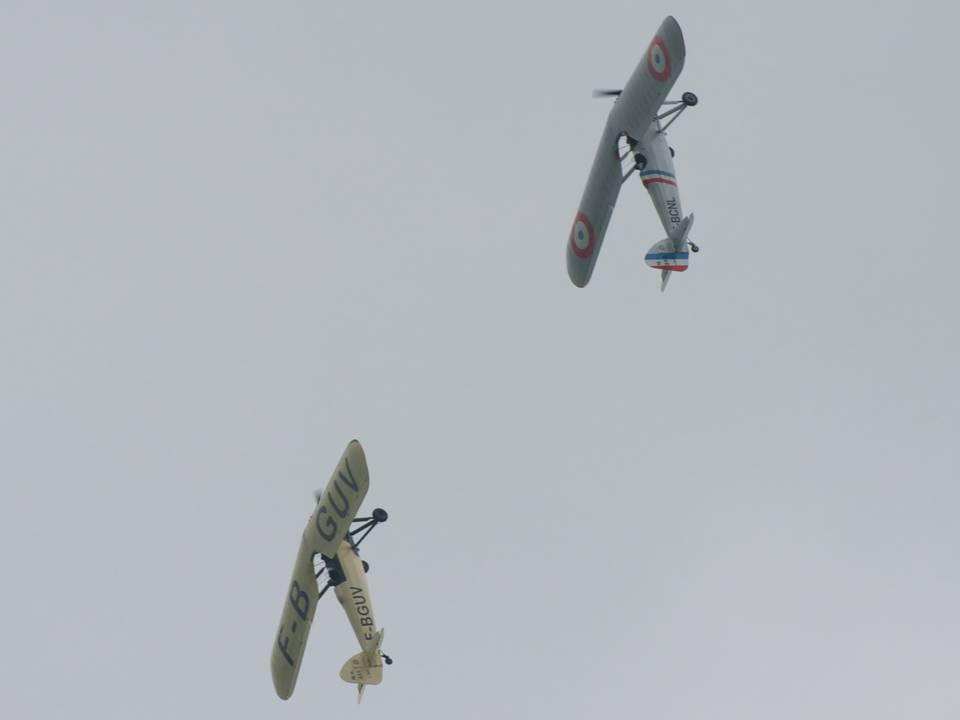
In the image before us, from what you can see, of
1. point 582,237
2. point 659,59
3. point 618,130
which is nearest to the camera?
point 659,59

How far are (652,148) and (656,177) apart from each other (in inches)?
47.1

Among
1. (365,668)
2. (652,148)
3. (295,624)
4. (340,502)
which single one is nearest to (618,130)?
(652,148)

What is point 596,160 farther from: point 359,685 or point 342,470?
point 359,685

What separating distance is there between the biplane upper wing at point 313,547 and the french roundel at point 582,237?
16026mm

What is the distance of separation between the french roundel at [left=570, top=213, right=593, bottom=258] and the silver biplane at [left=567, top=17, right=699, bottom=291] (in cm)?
66

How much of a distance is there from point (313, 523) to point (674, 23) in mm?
23689

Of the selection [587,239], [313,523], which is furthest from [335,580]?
[587,239]

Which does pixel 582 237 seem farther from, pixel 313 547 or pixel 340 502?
pixel 313 547

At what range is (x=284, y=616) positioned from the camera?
7712 cm

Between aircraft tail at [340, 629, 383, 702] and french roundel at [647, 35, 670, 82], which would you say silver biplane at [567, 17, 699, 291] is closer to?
french roundel at [647, 35, 670, 82]

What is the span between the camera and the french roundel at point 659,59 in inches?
2788

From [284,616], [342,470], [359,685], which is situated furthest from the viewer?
[284,616]

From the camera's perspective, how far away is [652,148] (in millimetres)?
73938

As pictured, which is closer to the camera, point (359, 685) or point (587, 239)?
point (359, 685)
